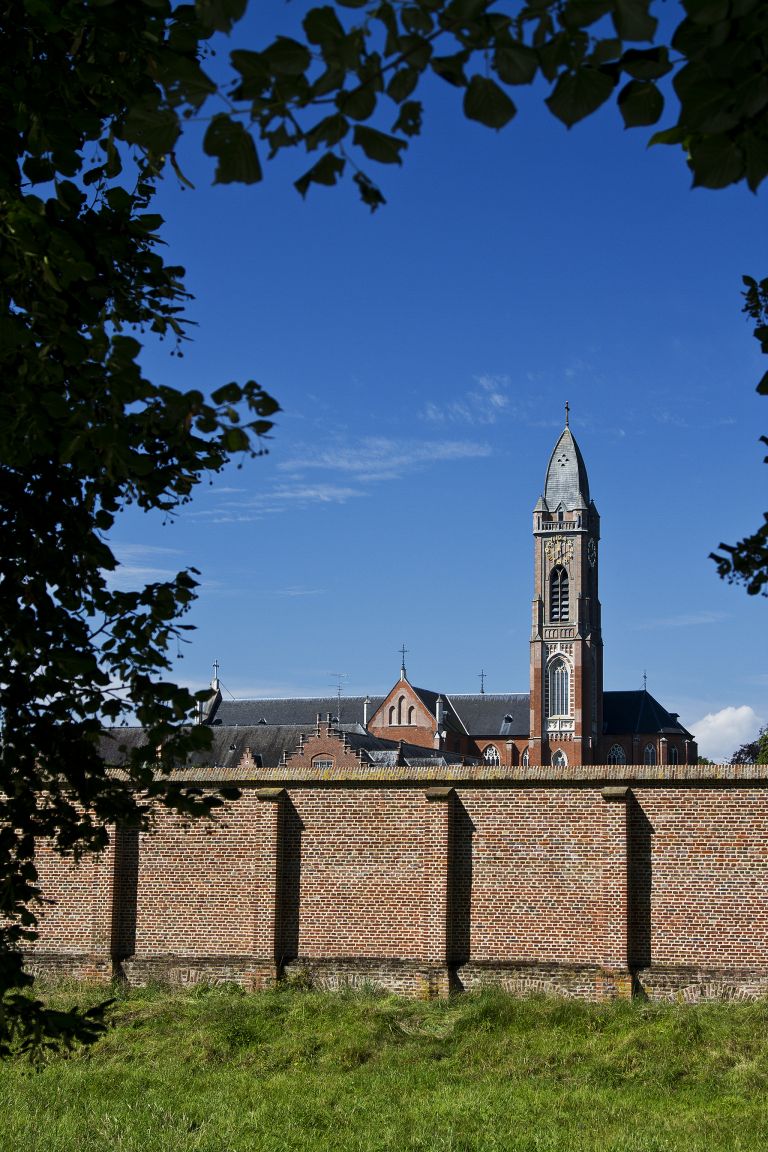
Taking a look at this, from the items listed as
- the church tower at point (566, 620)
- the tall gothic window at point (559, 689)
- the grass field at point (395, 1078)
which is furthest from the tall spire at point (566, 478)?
the grass field at point (395, 1078)

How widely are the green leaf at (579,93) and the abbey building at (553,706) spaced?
2902 inches

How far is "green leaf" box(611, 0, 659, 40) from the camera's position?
7.98 ft

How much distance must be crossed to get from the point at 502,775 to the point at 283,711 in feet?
205

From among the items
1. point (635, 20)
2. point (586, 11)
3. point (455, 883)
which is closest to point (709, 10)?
point (635, 20)

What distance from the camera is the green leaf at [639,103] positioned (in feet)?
9.05

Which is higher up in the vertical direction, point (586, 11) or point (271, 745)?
point (586, 11)

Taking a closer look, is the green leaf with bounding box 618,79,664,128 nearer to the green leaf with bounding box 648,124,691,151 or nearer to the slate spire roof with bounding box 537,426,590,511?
the green leaf with bounding box 648,124,691,151

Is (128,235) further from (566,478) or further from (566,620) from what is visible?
(566,478)

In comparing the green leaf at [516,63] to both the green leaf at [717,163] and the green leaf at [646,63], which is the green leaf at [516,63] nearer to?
the green leaf at [646,63]

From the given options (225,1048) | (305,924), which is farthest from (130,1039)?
(305,924)

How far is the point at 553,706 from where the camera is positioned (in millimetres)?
80688

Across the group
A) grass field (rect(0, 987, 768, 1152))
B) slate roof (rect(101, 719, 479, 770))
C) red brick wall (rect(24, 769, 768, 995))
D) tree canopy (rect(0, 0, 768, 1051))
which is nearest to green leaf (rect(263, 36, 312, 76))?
tree canopy (rect(0, 0, 768, 1051))

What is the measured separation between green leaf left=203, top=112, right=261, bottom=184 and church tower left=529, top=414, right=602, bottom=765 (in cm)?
7649

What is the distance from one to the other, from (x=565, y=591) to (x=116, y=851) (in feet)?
229
